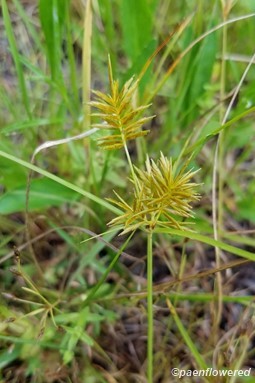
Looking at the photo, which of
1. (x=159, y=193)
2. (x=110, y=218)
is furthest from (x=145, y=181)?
(x=110, y=218)

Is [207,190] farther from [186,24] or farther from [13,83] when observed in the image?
[13,83]

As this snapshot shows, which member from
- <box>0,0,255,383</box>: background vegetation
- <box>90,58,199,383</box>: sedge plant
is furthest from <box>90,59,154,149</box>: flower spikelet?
<box>0,0,255,383</box>: background vegetation

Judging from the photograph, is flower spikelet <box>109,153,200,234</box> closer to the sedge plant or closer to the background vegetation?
the sedge plant

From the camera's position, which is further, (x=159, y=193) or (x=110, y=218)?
(x=110, y=218)

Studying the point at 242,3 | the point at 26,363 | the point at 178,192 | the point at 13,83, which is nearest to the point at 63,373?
the point at 26,363

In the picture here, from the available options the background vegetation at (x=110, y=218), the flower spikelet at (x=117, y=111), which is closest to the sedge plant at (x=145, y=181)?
the flower spikelet at (x=117, y=111)

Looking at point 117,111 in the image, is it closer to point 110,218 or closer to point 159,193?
point 159,193

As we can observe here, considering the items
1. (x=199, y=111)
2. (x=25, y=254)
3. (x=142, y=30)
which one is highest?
(x=142, y=30)

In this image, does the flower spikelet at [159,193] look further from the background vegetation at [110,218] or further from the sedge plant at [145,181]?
the background vegetation at [110,218]
